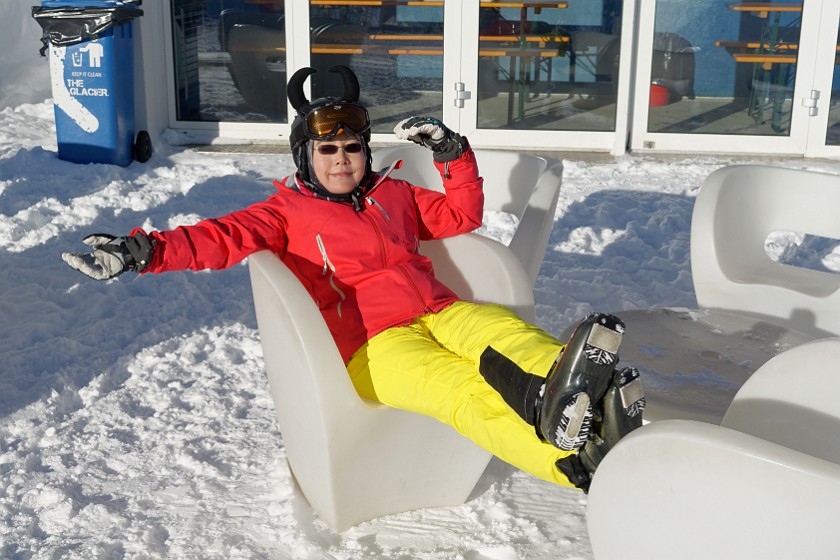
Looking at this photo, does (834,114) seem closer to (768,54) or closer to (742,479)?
(768,54)

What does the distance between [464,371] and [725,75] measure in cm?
498

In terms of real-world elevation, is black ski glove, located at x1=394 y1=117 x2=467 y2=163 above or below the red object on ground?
above

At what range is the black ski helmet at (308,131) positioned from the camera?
8.44ft

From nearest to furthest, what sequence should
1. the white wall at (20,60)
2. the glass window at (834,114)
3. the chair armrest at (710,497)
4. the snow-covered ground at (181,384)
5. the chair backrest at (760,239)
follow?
the chair armrest at (710,497) → the snow-covered ground at (181,384) → the chair backrest at (760,239) → the glass window at (834,114) → the white wall at (20,60)

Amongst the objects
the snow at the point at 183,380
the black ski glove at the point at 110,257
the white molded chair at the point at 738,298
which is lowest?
the snow at the point at 183,380

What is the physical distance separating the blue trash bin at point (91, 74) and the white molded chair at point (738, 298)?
3.89 metres

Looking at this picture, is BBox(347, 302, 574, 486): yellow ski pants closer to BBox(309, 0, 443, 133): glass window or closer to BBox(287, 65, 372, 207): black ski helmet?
BBox(287, 65, 372, 207): black ski helmet

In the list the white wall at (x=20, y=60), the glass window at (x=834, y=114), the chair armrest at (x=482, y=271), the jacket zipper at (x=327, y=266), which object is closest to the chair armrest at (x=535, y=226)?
the chair armrest at (x=482, y=271)

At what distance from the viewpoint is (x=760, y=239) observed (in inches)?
121

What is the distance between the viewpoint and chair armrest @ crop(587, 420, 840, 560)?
137cm

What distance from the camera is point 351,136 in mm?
2600

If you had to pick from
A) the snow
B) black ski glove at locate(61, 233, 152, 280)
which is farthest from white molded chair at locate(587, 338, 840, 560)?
black ski glove at locate(61, 233, 152, 280)

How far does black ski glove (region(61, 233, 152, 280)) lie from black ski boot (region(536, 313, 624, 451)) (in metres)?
1.05

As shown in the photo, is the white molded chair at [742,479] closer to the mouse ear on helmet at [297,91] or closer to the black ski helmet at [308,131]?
the black ski helmet at [308,131]
